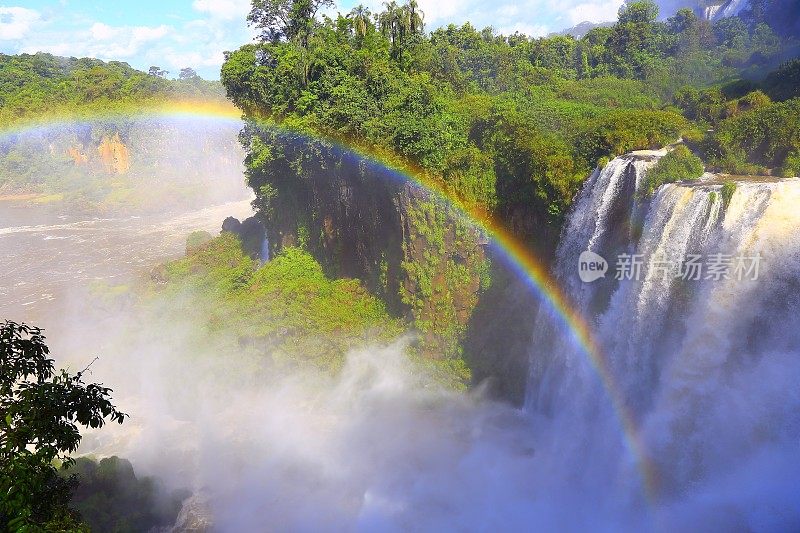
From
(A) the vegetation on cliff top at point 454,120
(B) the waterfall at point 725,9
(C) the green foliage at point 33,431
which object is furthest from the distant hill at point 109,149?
(C) the green foliage at point 33,431

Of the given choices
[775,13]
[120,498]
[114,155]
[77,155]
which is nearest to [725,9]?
[775,13]

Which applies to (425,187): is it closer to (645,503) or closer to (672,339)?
(672,339)

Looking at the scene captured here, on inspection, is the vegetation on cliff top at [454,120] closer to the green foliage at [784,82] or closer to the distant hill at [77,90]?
the green foliage at [784,82]

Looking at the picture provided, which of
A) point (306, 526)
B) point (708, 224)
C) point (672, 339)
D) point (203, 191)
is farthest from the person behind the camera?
point (203, 191)

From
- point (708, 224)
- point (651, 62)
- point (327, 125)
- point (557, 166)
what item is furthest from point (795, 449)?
point (651, 62)

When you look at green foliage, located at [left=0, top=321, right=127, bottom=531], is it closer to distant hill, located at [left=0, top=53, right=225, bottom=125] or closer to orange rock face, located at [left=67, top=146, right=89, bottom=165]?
distant hill, located at [left=0, top=53, right=225, bottom=125]
